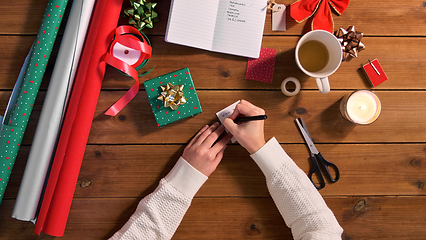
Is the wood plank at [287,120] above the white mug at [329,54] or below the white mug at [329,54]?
below

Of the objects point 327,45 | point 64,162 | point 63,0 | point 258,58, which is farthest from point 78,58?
point 327,45

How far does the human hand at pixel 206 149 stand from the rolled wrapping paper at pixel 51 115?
0.44 meters

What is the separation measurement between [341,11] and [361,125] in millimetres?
411

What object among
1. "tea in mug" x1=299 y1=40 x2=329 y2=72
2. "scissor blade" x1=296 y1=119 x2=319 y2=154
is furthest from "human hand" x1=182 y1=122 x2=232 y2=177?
"tea in mug" x1=299 y1=40 x2=329 y2=72

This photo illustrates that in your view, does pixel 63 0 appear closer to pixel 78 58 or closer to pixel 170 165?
pixel 78 58

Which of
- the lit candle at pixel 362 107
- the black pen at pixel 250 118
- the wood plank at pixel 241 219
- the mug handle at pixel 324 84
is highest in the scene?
the mug handle at pixel 324 84

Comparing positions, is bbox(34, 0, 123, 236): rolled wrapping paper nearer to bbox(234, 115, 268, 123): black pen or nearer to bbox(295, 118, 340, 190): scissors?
bbox(234, 115, 268, 123): black pen

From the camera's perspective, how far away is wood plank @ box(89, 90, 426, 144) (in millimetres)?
843

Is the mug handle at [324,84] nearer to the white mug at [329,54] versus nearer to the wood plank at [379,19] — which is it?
the white mug at [329,54]

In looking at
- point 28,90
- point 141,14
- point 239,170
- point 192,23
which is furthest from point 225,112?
point 28,90

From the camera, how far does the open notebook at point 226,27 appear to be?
833 millimetres

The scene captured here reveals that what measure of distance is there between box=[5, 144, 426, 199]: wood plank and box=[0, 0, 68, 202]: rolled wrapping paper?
0.05 metres

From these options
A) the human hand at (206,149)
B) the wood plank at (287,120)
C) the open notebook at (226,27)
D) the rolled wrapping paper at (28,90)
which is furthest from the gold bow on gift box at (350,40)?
the rolled wrapping paper at (28,90)

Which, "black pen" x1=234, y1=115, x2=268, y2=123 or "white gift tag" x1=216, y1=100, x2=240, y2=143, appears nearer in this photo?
"black pen" x1=234, y1=115, x2=268, y2=123
